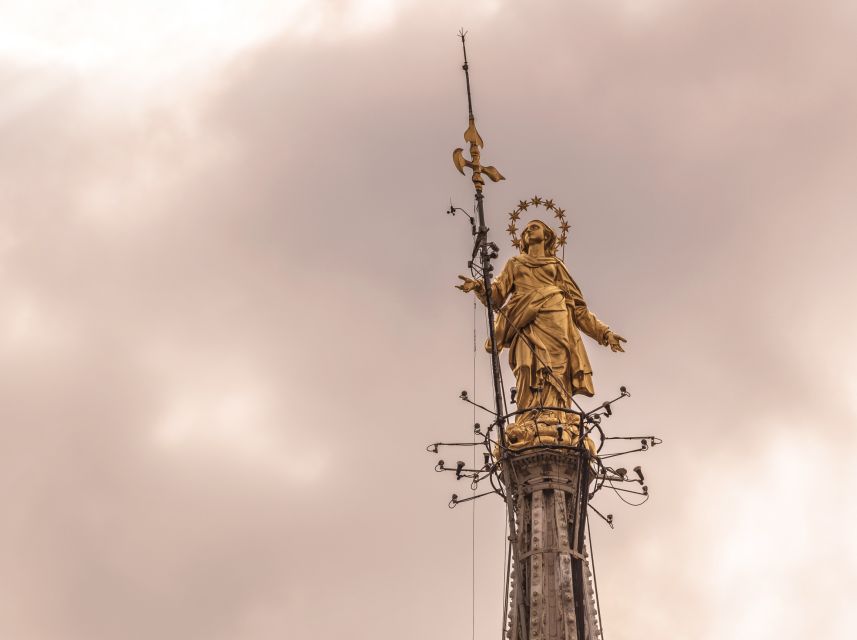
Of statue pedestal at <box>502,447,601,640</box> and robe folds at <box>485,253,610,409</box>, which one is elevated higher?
robe folds at <box>485,253,610,409</box>

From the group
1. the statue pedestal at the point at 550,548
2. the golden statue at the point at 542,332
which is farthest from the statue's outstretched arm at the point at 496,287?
the statue pedestal at the point at 550,548

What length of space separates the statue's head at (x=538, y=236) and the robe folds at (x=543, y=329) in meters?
0.44

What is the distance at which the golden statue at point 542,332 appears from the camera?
6128cm

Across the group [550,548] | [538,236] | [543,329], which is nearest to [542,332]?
[543,329]

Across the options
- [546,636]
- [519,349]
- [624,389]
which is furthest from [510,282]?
[546,636]

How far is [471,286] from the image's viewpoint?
63.8 m

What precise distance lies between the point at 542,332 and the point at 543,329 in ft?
0.32

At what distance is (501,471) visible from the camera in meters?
61.2

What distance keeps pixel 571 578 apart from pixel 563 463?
3469 mm

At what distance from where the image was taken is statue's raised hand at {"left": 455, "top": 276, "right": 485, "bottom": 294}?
6369cm

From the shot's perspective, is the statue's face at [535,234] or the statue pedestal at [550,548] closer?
the statue pedestal at [550,548]

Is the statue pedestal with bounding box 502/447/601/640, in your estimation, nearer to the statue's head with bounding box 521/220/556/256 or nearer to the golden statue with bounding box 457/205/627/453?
the golden statue with bounding box 457/205/627/453

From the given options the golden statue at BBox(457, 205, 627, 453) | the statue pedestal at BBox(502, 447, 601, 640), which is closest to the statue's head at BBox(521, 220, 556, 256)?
the golden statue at BBox(457, 205, 627, 453)

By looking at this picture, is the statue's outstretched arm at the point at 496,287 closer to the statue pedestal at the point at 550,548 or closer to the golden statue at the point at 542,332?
the golden statue at the point at 542,332
